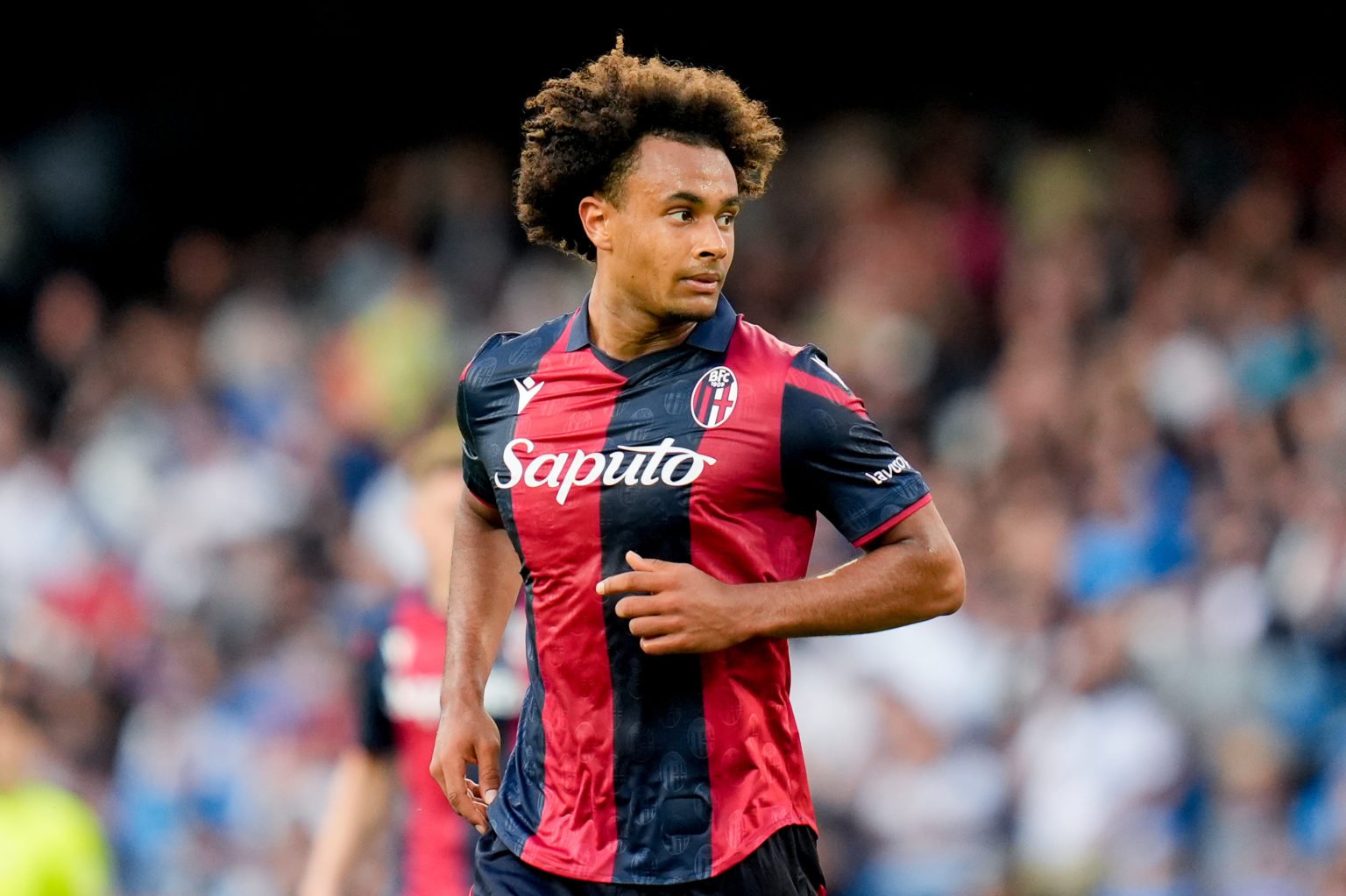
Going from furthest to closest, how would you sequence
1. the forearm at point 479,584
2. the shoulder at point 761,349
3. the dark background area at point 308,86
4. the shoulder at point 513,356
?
the dark background area at point 308,86, the forearm at point 479,584, the shoulder at point 513,356, the shoulder at point 761,349

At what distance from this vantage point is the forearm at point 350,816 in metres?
5.21

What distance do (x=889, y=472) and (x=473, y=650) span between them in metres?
1.01

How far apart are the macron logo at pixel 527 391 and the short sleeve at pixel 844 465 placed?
539mm

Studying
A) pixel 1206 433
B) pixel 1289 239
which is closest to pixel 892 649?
pixel 1206 433

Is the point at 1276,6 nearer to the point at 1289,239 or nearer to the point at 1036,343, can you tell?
the point at 1289,239

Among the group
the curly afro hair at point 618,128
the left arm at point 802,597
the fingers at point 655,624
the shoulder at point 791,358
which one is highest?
the curly afro hair at point 618,128

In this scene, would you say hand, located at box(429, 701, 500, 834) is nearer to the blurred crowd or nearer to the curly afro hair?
the curly afro hair

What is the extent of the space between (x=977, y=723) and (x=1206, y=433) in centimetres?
180

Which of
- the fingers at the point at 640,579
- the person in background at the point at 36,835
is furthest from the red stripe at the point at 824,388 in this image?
the person in background at the point at 36,835

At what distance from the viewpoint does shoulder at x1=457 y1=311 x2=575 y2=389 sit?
3754 millimetres

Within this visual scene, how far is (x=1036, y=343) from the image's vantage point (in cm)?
912

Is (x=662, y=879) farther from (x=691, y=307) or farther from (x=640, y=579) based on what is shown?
(x=691, y=307)

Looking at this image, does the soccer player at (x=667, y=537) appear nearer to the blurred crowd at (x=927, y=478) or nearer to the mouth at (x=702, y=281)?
the mouth at (x=702, y=281)

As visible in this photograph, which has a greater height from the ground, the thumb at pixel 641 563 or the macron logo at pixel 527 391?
the macron logo at pixel 527 391
